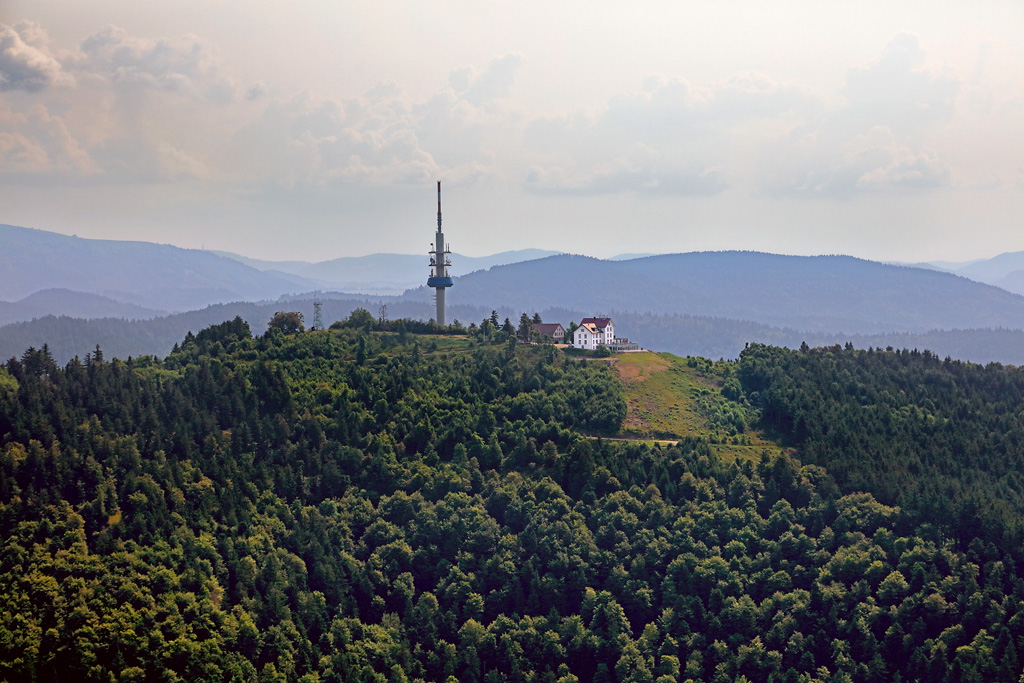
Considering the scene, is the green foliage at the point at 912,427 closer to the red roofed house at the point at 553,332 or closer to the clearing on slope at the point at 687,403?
the clearing on slope at the point at 687,403

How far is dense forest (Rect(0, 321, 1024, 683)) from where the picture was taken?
78188mm

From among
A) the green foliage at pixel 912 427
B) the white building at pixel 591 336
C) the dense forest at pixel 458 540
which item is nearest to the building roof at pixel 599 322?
the white building at pixel 591 336

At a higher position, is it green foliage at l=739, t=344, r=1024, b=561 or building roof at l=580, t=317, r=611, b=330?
building roof at l=580, t=317, r=611, b=330

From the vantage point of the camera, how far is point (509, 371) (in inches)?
4715

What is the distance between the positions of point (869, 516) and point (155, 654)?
198 feet

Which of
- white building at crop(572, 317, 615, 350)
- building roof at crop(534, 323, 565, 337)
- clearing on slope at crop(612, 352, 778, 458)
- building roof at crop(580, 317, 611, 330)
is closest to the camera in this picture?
clearing on slope at crop(612, 352, 778, 458)

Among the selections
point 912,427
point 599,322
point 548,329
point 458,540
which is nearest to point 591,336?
point 599,322

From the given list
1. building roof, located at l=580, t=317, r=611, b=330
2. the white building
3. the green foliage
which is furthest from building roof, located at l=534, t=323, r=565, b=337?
the green foliage

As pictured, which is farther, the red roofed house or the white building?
the red roofed house

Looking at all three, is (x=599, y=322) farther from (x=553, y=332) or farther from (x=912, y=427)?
(x=912, y=427)

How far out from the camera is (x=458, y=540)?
307 feet

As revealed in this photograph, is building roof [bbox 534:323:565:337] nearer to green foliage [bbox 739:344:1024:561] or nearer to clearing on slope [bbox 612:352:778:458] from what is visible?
clearing on slope [bbox 612:352:778:458]

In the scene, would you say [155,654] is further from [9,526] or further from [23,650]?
[9,526]

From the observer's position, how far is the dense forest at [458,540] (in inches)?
3078
